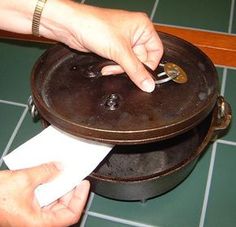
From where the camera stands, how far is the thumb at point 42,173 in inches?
25.2

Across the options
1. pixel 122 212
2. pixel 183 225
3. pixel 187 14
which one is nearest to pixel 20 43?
pixel 187 14

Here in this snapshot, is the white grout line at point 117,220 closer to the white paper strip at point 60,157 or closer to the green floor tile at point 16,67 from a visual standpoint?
the white paper strip at point 60,157

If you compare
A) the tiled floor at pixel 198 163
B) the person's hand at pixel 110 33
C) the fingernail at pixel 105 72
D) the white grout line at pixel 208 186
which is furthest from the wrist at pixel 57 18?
the white grout line at pixel 208 186

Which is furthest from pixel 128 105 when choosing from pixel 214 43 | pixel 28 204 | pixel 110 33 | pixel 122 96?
pixel 214 43

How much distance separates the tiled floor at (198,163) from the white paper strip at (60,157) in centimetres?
25

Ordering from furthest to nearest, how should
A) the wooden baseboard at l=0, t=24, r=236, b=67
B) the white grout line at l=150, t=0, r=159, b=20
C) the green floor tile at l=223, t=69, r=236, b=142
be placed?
1. the white grout line at l=150, t=0, r=159, b=20
2. the wooden baseboard at l=0, t=24, r=236, b=67
3. the green floor tile at l=223, t=69, r=236, b=142

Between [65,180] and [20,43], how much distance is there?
72 cm

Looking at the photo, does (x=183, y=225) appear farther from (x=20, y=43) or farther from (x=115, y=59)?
(x=20, y=43)

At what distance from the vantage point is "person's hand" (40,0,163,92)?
2.30 feet

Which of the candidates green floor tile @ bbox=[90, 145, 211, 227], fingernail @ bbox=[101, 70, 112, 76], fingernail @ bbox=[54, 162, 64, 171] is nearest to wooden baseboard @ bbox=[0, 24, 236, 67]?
green floor tile @ bbox=[90, 145, 211, 227]

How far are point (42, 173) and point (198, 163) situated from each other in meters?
0.46

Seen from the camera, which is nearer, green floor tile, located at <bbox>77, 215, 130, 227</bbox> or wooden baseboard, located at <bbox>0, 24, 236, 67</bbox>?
green floor tile, located at <bbox>77, 215, 130, 227</bbox>

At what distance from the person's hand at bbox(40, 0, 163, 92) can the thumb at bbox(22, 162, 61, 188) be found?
0.70ft

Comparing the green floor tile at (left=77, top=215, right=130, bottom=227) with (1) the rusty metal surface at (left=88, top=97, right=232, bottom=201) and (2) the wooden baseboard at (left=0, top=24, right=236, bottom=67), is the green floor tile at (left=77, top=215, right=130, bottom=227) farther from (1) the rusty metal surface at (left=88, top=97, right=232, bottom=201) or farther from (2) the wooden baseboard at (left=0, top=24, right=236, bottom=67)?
(2) the wooden baseboard at (left=0, top=24, right=236, bottom=67)
